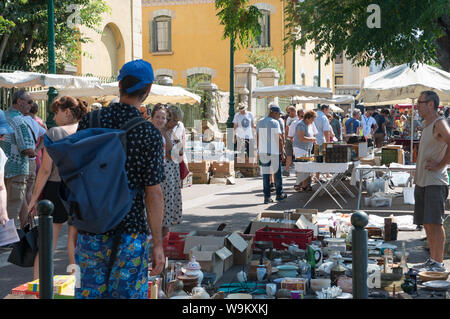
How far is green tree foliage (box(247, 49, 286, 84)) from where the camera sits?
34344 millimetres

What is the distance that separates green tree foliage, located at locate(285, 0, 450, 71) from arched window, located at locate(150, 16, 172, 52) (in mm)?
25965

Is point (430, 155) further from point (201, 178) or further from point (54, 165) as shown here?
point (201, 178)

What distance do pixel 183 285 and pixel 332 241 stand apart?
8.67 feet

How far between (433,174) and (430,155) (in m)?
0.22

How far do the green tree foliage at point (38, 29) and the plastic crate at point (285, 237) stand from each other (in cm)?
1078

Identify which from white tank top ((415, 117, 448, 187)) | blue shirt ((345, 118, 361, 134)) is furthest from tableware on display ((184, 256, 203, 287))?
blue shirt ((345, 118, 361, 134))

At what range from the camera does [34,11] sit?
16969 millimetres

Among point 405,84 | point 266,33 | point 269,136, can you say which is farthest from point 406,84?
point 266,33

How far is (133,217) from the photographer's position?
340 centimetres

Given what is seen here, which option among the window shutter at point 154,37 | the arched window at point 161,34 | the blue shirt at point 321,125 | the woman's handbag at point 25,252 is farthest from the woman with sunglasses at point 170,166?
the window shutter at point 154,37

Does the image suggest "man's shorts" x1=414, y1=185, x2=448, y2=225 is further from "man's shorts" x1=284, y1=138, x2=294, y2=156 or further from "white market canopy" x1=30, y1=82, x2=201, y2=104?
"man's shorts" x1=284, y1=138, x2=294, y2=156

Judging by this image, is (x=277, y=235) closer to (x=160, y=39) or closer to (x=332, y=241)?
(x=332, y=241)

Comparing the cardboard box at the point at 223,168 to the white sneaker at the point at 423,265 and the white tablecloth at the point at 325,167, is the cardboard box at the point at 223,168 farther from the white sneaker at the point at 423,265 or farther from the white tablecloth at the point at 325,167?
the white sneaker at the point at 423,265
